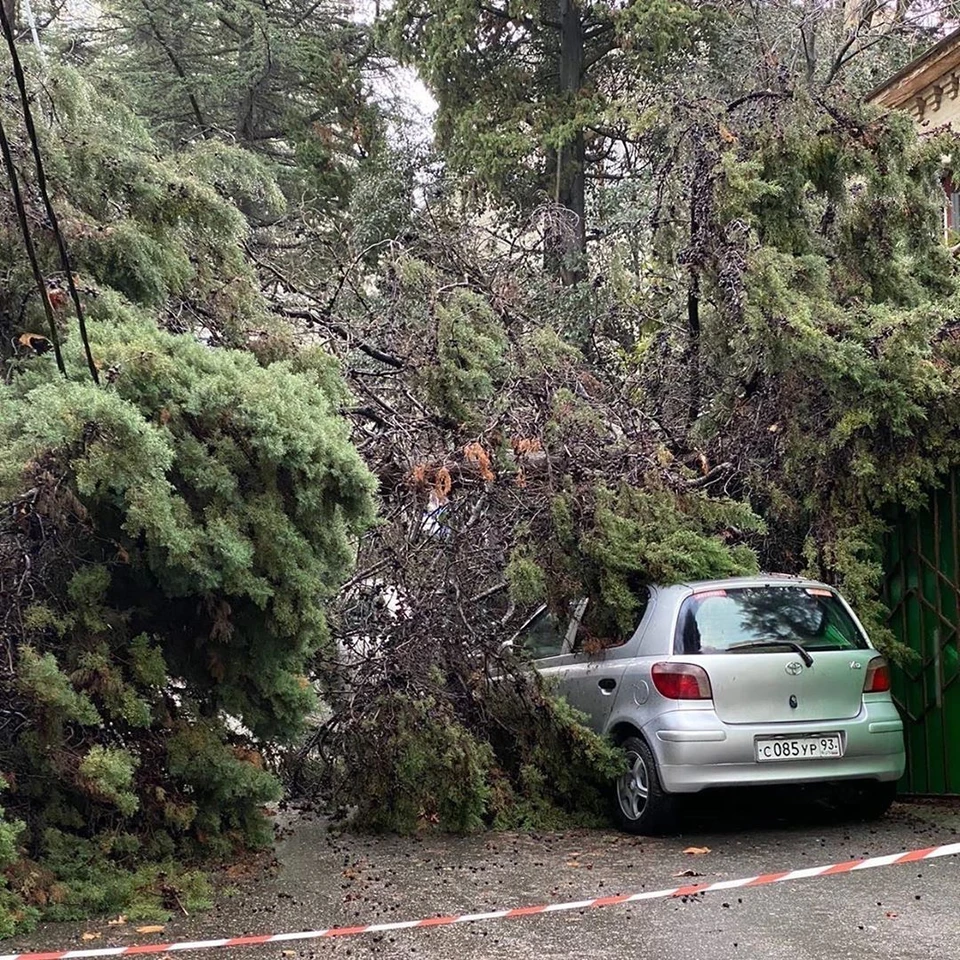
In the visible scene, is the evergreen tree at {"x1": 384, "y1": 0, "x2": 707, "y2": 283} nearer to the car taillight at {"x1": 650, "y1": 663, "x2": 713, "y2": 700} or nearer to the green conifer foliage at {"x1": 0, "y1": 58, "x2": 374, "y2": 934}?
the car taillight at {"x1": 650, "y1": 663, "x2": 713, "y2": 700}

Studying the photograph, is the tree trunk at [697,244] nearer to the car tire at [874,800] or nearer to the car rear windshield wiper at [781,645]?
the car rear windshield wiper at [781,645]

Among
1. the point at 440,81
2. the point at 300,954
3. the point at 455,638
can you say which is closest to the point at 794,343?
the point at 455,638

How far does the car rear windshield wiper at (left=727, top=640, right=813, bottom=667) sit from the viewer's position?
6898mm

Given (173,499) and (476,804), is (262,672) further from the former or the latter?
(476,804)

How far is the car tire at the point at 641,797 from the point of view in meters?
6.94

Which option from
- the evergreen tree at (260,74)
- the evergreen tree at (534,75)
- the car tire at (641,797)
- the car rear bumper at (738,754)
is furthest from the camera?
the evergreen tree at (260,74)

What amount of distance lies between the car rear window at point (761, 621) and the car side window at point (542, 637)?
4.40 ft

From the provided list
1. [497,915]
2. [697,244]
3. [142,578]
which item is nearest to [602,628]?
[497,915]

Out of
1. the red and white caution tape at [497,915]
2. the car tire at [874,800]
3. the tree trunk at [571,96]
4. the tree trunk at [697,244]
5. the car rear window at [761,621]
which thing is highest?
the tree trunk at [571,96]

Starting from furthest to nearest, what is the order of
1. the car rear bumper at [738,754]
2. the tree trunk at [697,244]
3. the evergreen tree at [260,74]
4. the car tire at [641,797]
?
the evergreen tree at [260,74]
the tree trunk at [697,244]
the car tire at [641,797]
the car rear bumper at [738,754]

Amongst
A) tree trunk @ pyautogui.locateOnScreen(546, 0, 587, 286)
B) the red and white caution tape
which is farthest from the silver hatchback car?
tree trunk @ pyautogui.locateOnScreen(546, 0, 587, 286)

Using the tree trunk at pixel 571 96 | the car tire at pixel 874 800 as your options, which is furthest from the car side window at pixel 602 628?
the tree trunk at pixel 571 96

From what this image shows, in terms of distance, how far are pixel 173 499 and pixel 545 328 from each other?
13.8ft

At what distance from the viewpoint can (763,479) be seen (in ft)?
28.0
